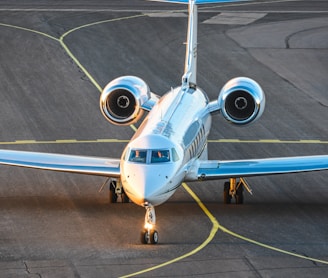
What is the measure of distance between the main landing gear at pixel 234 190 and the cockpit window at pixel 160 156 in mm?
3873

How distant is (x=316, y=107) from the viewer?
164ft

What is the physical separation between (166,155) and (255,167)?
3.50 m

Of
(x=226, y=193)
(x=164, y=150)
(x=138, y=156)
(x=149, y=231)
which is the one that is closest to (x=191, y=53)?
(x=226, y=193)

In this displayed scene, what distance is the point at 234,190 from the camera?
123 feet

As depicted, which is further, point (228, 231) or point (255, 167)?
point (255, 167)

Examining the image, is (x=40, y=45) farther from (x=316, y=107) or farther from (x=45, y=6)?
(x=316, y=107)

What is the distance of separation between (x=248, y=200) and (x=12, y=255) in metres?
8.63

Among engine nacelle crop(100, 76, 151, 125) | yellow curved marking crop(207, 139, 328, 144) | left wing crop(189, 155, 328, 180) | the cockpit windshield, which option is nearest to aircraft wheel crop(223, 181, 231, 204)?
left wing crop(189, 155, 328, 180)

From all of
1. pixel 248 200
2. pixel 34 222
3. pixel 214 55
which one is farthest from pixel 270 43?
pixel 34 222

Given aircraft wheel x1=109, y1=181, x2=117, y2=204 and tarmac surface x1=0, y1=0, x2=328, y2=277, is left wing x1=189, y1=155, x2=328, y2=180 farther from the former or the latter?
aircraft wheel x1=109, y1=181, x2=117, y2=204

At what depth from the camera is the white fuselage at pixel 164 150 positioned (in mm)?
33312

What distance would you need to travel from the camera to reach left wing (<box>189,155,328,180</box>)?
1427 inches

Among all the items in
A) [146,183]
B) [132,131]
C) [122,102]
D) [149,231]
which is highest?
[122,102]

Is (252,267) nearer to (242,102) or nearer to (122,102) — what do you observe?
(242,102)
